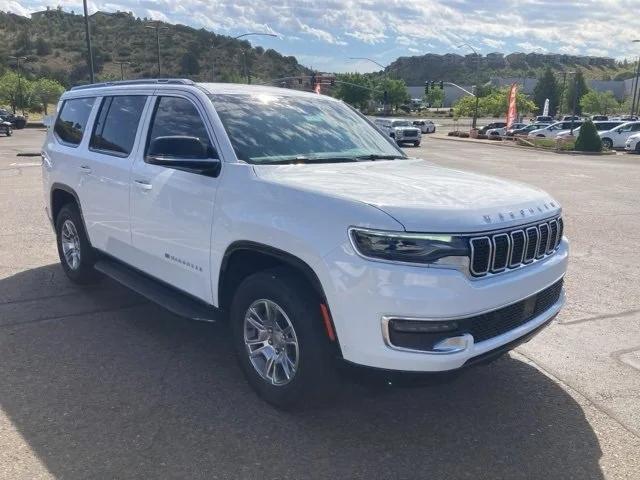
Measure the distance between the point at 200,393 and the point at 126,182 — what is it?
6.02 feet

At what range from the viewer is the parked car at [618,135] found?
34.7m

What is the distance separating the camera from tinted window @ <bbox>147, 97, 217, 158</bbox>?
421 centimetres

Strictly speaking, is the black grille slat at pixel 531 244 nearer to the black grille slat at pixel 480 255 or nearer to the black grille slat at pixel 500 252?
the black grille slat at pixel 500 252

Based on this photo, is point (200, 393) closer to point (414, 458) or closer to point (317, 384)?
point (317, 384)

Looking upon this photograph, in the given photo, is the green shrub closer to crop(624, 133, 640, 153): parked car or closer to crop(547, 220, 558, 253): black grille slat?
crop(624, 133, 640, 153): parked car

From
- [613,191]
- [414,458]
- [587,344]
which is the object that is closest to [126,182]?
[414,458]

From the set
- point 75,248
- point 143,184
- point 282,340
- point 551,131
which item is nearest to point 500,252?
point 282,340

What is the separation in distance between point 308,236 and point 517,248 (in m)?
1.19

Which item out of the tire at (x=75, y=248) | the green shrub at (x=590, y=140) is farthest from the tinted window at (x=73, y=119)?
the green shrub at (x=590, y=140)

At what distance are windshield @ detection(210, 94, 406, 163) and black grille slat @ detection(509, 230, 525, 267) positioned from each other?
1466 mm

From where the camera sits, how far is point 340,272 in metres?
3.10

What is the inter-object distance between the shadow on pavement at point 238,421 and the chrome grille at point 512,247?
0.92 metres

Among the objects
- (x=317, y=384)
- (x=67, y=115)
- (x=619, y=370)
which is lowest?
(x=619, y=370)

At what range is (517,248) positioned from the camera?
3.41 metres
